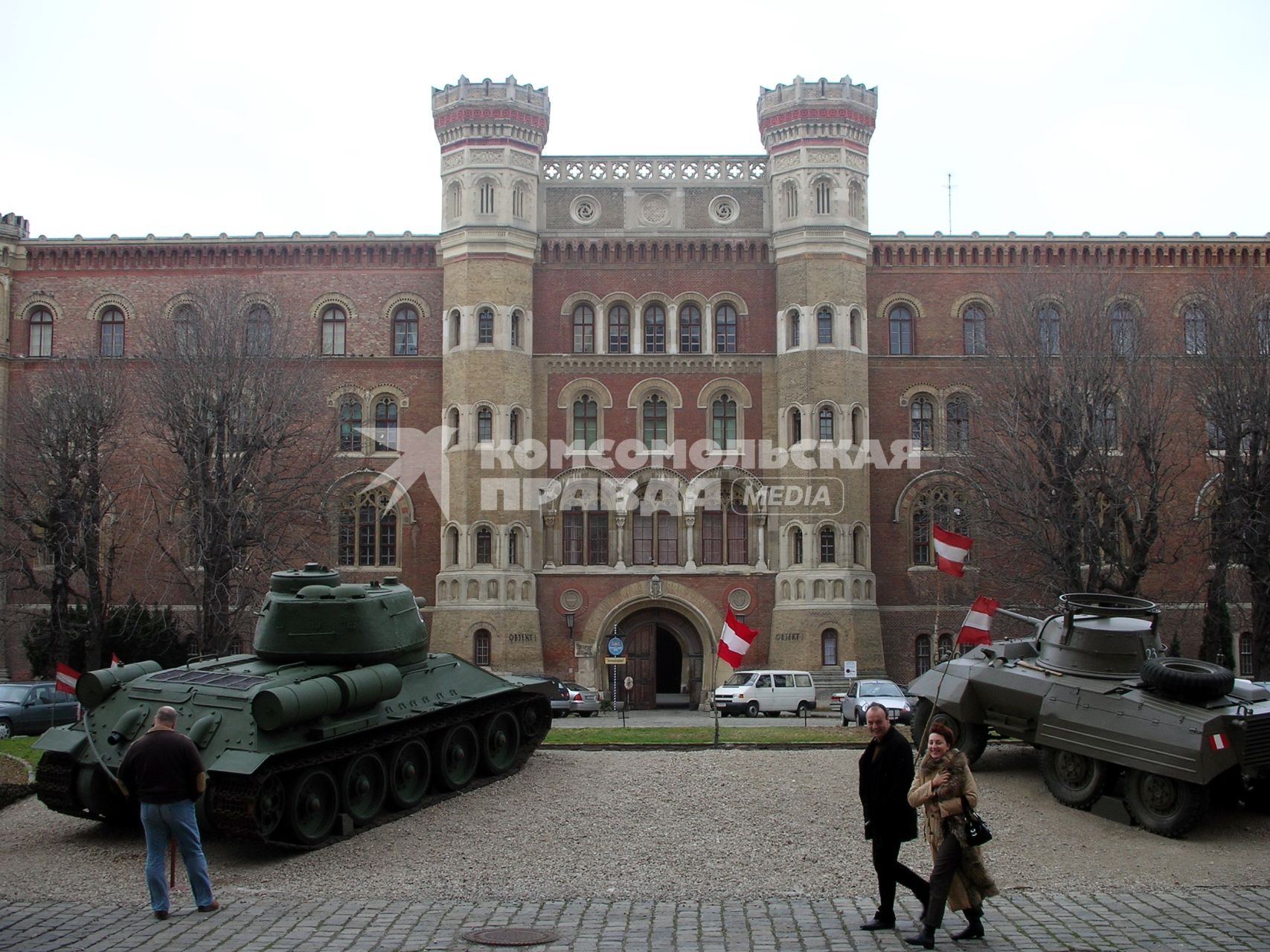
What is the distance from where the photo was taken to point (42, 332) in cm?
4312

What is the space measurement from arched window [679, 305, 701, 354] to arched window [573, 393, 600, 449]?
3.26 m

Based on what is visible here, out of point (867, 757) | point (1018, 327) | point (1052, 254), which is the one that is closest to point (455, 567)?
point (1018, 327)

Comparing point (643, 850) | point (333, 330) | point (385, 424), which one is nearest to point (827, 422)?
point (385, 424)

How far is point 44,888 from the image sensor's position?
1298cm

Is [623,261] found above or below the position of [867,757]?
above

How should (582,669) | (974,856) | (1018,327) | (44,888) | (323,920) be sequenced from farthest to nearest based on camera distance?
1. (582,669)
2. (1018,327)
3. (44,888)
4. (323,920)
5. (974,856)

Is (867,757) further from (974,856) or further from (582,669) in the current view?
(582,669)

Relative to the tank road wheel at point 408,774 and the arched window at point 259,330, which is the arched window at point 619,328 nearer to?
the arched window at point 259,330

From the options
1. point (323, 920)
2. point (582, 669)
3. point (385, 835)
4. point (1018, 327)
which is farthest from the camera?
point (582, 669)

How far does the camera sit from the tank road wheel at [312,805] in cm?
1458

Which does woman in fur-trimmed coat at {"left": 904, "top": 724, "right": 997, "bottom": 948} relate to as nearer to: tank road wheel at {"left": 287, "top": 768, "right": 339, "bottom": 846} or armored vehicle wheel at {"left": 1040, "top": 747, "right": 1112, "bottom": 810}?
armored vehicle wheel at {"left": 1040, "top": 747, "right": 1112, "bottom": 810}

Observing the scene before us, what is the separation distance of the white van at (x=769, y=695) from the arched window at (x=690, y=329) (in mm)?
11144

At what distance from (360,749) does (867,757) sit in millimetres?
6993

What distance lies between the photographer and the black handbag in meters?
10.5
